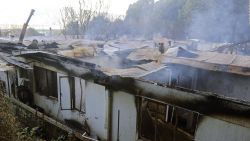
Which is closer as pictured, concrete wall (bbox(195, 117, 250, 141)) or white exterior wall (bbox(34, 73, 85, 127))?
concrete wall (bbox(195, 117, 250, 141))

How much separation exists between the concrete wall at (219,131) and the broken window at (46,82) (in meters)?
6.41

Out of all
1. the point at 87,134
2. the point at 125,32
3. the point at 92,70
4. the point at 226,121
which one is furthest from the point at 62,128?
the point at 125,32

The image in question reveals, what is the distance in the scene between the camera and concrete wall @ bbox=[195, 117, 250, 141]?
5.09m

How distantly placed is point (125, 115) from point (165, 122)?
55.0 inches

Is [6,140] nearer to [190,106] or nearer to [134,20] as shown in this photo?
[190,106]

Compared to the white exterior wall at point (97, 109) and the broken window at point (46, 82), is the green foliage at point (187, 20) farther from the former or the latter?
the broken window at point (46, 82)

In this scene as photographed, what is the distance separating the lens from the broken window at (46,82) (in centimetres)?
1012

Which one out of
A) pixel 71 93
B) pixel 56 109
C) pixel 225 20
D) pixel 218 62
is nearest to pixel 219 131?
pixel 218 62

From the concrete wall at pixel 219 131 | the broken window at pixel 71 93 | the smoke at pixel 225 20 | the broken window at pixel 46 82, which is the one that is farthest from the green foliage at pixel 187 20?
the concrete wall at pixel 219 131

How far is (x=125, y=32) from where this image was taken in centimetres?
3628

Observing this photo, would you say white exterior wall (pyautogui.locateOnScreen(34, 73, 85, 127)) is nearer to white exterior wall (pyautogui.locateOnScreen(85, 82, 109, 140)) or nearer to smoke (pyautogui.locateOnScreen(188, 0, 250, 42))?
white exterior wall (pyautogui.locateOnScreen(85, 82, 109, 140))

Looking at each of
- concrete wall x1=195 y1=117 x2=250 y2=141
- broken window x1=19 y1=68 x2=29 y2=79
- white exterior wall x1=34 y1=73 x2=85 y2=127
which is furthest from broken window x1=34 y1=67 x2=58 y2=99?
concrete wall x1=195 y1=117 x2=250 y2=141

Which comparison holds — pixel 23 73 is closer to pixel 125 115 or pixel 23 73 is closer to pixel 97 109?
pixel 97 109

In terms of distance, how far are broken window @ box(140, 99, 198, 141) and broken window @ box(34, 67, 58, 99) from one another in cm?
472
